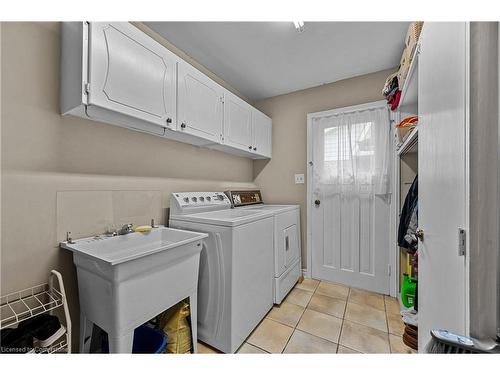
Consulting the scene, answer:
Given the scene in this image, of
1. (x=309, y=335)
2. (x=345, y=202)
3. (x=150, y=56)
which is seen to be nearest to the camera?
(x=150, y=56)

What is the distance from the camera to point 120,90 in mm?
1191

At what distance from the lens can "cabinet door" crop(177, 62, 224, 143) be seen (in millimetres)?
1596

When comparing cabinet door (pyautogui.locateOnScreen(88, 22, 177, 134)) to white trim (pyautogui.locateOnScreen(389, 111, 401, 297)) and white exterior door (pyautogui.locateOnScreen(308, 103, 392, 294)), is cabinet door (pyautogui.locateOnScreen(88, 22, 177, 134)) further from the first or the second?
white trim (pyautogui.locateOnScreen(389, 111, 401, 297))

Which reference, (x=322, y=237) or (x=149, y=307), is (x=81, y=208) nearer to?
(x=149, y=307)

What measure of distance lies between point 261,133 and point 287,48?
3.30 ft

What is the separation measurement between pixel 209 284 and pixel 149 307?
478 millimetres

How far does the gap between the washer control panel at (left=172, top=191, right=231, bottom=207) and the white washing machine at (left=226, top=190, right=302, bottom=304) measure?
0.49ft

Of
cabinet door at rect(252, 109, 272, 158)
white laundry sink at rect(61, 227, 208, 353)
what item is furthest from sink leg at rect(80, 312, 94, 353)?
cabinet door at rect(252, 109, 272, 158)

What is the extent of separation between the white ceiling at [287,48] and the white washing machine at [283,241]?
143 centimetres

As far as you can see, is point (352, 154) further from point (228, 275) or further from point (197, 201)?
point (228, 275)

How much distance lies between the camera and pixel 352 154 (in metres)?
2.39

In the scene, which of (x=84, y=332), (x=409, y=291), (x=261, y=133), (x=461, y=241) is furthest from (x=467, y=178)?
(x=261, y=133)
